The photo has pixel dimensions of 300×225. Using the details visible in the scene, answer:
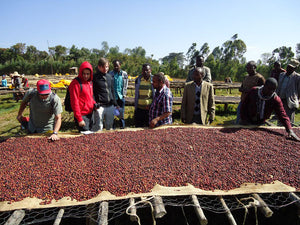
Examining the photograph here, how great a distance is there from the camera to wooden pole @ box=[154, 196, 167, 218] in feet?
4.83

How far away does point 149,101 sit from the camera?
11.6ft

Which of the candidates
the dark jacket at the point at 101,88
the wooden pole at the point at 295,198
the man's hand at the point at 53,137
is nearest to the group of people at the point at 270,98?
the wooden pole at the point at 295,198

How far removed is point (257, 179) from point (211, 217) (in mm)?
1169

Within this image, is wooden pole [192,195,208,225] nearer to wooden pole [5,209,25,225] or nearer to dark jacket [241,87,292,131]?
wooden pole [5,209,25,225]

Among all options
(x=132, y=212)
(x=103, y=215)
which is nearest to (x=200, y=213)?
(x=132, y=212)

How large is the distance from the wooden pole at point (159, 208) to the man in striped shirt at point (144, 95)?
2.10 m

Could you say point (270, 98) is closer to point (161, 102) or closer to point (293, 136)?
point (293, 136)

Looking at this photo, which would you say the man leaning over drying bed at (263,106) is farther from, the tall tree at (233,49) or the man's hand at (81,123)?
the tall tree at (233,49)

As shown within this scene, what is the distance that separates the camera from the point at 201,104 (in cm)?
336

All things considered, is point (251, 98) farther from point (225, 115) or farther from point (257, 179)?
point (225, 115)

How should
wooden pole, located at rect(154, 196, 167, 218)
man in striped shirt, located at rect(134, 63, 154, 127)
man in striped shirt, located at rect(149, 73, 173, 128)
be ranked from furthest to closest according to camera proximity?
man in striped shirt, located at rect(134, 63, 154, 127) < man in striped shirt, located at rect(149, 73, 173, 128) < wooden pole, located at rect(154, 196, 167, 218)

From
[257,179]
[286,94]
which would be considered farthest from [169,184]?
[286,94]

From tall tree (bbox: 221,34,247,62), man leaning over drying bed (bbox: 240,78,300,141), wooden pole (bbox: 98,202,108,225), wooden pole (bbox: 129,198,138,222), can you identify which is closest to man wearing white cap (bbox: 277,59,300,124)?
man leaning over drying bed (bbox: 240,78,300,141)

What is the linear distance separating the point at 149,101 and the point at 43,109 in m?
1.80
